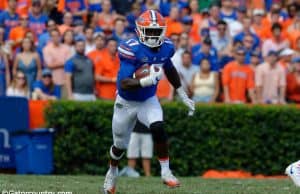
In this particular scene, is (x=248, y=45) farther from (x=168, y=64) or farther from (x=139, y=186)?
(x=168, y=64)

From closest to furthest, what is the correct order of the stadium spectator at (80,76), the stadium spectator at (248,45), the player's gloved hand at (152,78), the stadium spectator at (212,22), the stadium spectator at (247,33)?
the player's gloved hand at (152,78)
the stadium spectator at (80,76)
the stadium spectator at (248,45)
the stadium spectator at (247,33)
the stadium spectator at (212,22)

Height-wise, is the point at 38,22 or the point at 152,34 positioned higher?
the point at 152,34

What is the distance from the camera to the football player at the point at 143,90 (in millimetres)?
9078

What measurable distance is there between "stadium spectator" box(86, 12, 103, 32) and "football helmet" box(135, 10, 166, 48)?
745cm

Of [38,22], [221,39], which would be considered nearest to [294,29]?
[221,39]

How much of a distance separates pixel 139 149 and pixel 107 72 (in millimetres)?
1798

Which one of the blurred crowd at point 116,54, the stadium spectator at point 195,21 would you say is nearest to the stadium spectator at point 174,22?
the blurred crowd at point 116,54

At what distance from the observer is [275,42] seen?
17016 mm

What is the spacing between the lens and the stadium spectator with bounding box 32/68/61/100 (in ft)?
49.4

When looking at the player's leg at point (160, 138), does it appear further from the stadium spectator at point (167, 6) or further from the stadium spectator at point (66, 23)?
the stadium spectator at point (167, 6)

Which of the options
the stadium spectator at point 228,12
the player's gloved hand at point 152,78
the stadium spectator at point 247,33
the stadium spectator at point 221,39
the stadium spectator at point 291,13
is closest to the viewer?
the player's gloved hand at point 152,78

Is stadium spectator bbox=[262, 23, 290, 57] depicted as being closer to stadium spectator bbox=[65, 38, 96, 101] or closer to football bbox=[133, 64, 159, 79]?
stadium spectator bbox=[65, 38, 96, 101]

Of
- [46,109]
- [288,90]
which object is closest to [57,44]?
[46,109]

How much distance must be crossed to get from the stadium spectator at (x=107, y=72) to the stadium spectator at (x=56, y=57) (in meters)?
0.61
